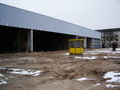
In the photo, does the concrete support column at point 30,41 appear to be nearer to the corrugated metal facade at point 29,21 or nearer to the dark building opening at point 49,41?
the corrugated metal facade at point 29,21

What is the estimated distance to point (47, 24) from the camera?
95.6 ft

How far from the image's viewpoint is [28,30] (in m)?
25.5

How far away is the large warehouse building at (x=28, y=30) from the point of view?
2169 cm

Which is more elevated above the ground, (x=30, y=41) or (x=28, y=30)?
(x=28, y=30)

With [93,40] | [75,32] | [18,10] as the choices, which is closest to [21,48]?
[18,10]

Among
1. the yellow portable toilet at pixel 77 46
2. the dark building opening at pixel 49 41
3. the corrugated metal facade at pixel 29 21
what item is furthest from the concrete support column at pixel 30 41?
the dark building opening at pixel 49 41

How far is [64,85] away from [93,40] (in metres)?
54.5

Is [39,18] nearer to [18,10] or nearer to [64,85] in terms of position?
[18,10]

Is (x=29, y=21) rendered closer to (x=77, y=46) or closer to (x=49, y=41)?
(x=77, y=46)

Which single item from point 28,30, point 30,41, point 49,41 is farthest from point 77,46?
point 49,41

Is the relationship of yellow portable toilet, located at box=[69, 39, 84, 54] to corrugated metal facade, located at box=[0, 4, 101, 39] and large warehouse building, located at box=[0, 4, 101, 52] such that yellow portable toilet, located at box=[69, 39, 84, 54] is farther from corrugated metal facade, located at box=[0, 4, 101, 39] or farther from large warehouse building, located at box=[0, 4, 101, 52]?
corrugated metal facade, located at box=[0, 4, 101, 39]

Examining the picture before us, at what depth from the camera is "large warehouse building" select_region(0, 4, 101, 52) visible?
71.2ft

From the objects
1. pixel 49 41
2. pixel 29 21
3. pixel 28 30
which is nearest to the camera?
pixel 29 21

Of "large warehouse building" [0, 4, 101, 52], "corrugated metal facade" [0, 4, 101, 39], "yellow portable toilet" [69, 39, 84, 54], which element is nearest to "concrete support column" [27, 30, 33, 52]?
"large warehouse building" [0, 4, 101, 52]
